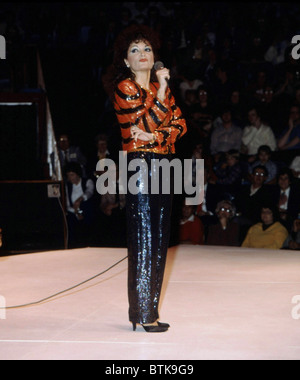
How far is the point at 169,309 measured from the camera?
10.5ft

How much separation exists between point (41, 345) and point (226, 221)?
152 inches

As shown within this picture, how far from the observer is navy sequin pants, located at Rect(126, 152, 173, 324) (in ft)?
8.89

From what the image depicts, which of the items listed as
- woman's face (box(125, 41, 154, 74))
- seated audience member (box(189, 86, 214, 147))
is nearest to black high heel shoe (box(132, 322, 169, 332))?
woman's face (box(125, 41, 154, 74))

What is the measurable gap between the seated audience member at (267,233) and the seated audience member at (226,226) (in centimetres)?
27

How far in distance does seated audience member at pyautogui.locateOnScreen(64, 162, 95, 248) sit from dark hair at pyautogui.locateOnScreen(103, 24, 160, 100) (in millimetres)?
4193

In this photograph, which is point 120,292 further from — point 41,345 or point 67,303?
point 41,345

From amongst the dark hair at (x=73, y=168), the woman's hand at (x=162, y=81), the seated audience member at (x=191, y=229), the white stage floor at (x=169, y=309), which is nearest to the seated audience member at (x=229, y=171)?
the seated audience member at (x=191, y=229)

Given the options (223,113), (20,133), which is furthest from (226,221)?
(20,133)

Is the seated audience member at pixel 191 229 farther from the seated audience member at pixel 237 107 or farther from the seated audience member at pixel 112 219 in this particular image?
the seated audience member at pixel 237 107

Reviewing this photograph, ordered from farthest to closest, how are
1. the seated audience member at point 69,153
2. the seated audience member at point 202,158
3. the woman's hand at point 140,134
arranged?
the seated audience member at point 69,153 → the seated audience member at point 202,158 → the woman's hand at point 140,134

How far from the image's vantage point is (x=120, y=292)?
11.8 feet

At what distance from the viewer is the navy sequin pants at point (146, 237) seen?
2711 millimetres

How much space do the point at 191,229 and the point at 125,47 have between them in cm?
364

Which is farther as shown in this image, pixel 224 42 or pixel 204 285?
pixel 224 42
